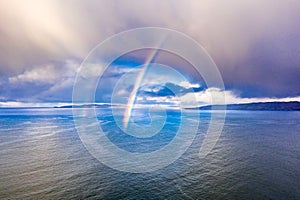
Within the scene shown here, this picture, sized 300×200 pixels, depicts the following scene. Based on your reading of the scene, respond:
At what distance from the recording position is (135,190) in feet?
105

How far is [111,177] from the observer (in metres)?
36.8

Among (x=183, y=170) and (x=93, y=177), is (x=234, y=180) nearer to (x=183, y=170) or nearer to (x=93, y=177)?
(x=183, y=170)

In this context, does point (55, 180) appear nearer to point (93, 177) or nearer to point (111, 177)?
point (93, 177)

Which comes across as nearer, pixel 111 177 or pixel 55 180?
pixel 55 180

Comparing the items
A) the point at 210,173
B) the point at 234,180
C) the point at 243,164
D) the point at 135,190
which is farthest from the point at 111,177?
the point at 243,164

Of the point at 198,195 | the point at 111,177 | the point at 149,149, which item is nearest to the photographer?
the point at 198,195

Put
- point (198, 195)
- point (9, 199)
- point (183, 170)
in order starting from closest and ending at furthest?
point (9, 199) → point (198, 195) → point (183, 170)

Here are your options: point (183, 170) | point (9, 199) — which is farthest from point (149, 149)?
point (9, 199)

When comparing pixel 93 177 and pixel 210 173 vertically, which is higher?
pixel 93 177

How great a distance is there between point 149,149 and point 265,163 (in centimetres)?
2964

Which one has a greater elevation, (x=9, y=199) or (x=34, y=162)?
(x=34, y=162)

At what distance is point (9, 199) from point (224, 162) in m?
40.2

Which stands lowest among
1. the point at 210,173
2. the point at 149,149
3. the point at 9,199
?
the point at 210,173

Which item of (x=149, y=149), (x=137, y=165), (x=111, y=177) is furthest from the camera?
(x=149, y=149)
